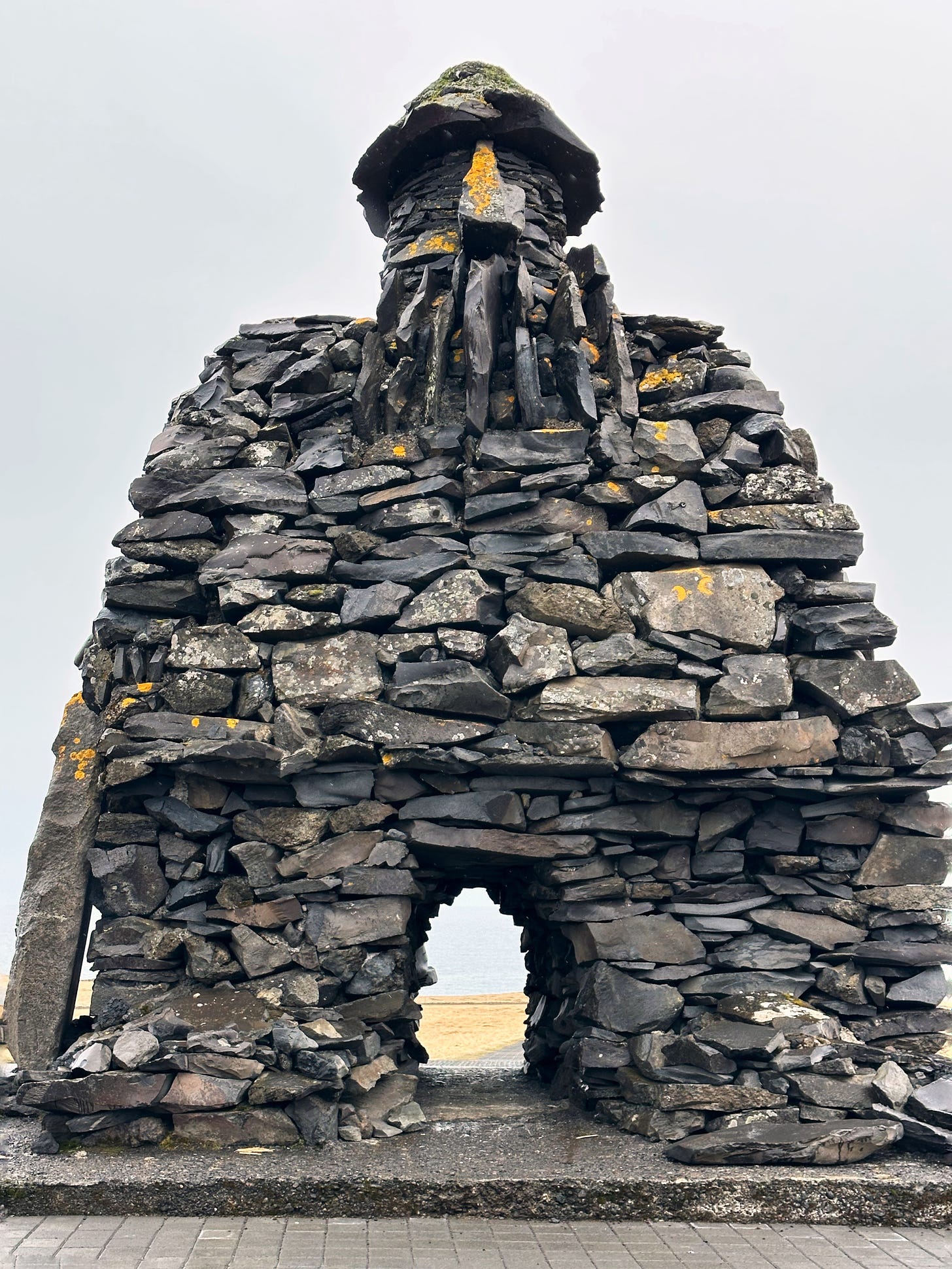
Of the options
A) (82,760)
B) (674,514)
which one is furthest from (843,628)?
(82,760)

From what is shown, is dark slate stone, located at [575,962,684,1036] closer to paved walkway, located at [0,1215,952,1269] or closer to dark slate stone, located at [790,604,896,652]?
paved walkway, located at [0,1215,952,1269]

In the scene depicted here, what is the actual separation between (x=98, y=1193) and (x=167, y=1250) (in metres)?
0.81

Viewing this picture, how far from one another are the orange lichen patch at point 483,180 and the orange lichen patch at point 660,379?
2217mm

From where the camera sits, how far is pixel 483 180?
970 cm

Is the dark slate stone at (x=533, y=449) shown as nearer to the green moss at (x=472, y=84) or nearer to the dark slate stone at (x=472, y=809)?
the dark slate stone at (x=472, y=809)

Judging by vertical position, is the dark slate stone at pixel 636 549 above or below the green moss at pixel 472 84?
below

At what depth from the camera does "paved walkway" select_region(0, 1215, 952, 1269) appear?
5.36 metres

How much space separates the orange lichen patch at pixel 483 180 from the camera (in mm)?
9398

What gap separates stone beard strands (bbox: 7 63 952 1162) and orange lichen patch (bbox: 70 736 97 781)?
0.22 feet

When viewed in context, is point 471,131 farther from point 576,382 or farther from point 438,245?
point 576,382

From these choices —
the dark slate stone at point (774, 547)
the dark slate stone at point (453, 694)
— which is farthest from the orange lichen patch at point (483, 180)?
the dark slate stone at point (453, 694)

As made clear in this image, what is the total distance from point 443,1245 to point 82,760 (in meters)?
5.00

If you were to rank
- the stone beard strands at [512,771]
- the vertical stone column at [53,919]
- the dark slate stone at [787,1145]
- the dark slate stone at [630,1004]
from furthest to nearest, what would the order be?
the vertical stone column at [53,919]
the dark slate stone at [630,1004]
the stone beard strands at [512,771]
the dark slate stone at [787,1145]

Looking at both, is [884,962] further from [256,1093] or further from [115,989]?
[115,989]
